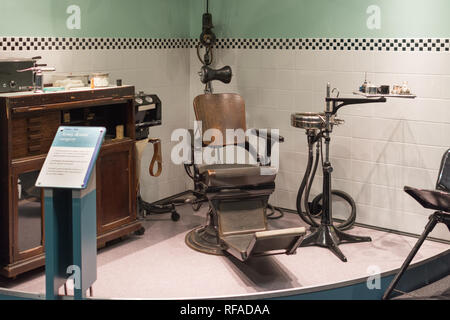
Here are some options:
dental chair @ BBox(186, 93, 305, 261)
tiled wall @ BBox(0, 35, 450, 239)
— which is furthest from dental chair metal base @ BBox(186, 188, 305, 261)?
tiled wall @ BBox(0, 35, 450, 239)

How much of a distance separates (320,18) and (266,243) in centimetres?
285

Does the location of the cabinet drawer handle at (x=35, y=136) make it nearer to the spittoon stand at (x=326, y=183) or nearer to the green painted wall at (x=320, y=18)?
the spittoon stand at (x=326, y=183)

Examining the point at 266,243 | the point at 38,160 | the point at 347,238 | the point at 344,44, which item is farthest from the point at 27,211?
the point at 344,44

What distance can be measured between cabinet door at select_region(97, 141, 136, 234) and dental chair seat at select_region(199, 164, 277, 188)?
0.81 metres

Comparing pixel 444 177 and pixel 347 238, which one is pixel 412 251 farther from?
pixel 347 238

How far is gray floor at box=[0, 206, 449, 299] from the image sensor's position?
186 inches

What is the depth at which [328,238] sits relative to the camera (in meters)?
5.69

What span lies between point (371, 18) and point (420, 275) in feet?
8.59

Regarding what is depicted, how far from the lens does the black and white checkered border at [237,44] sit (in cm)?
552

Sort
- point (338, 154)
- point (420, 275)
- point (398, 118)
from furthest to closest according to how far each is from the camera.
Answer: point (338, 154)
point (398, 118)
point (420, 275)

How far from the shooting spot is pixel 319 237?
575 cm
